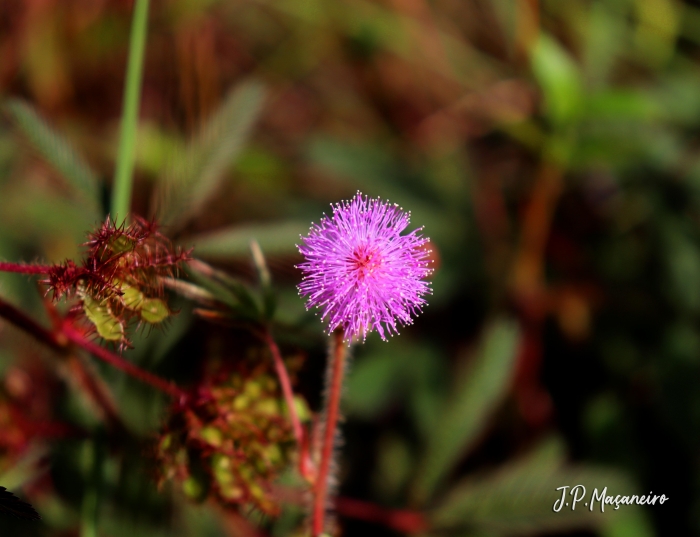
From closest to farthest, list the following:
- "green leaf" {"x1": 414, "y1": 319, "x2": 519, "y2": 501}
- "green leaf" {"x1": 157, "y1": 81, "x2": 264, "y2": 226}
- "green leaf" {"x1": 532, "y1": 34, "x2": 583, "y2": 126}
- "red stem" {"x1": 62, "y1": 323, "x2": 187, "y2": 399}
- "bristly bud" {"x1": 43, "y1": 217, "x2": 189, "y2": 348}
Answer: "bristly bud" {"x1": 43, "y1": 217, "x2": 189, "y2": 348}, "red stem" {"x1": 62, "y1": 323, "x2": 187, "y2": 399}, "green leaf" {"x1": 157, "y1": 81, "x2": 264, "y2": 226}, "green leaf" {"x1": 414, "y1": 319, "x2": 519, "y2": 501}, "green leaf" {"x1": 532, "y1": 34, "x2": 583, "y2": 126}

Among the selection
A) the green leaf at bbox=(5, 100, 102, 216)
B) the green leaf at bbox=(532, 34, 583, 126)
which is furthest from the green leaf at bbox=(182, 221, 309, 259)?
the green leaf at bbox=(532, 34, 583, 126)

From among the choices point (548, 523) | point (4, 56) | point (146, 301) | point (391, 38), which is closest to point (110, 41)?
point (4, 56)

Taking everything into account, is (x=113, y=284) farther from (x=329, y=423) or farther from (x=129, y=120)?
(x=129, y=120)

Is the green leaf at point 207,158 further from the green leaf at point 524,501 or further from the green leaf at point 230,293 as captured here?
the green leaf at point 524,501

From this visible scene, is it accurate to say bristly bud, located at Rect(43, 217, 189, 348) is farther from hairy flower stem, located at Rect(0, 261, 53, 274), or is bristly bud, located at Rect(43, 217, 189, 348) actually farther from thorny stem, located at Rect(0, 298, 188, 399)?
thorny stem, located at Rect(0, 298, 188, 399)

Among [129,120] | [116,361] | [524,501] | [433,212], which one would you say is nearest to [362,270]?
[116,361]

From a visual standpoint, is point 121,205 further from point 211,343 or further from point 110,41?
point 110,41
